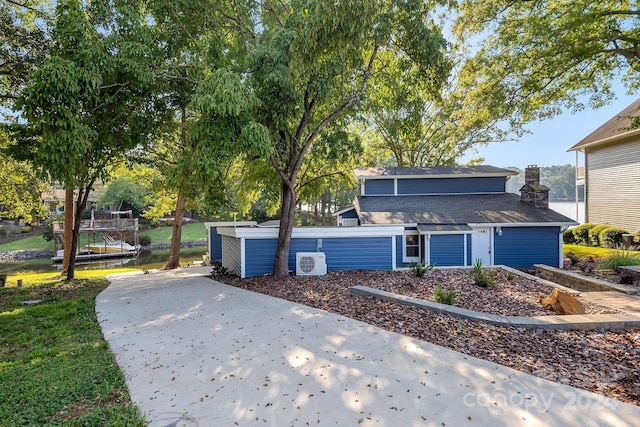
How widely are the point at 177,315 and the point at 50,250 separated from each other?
26.5 m

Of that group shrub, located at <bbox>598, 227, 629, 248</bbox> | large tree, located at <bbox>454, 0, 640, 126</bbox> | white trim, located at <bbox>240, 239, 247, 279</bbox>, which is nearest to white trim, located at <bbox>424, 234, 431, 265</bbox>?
large tree, located at <bbox>454, 0, 640, 126</bbox>

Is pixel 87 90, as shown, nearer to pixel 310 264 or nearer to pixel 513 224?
pixel 310 264

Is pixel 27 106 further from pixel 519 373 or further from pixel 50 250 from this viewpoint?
pixel 50 250

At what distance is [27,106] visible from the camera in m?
5.36

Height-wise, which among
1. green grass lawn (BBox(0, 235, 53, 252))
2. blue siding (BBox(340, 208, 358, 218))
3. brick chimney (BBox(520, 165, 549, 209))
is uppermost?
brick chimney (BBox(520, 165, 549, 209))

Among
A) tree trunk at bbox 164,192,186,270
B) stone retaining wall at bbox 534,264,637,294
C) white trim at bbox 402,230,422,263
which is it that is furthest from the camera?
tree trunk at bbox 164,192,186,270

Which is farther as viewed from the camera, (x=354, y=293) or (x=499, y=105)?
(x=499, y=105)

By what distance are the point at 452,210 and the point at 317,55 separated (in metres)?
9.42

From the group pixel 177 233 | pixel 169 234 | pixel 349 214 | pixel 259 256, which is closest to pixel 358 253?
pixel 259 256

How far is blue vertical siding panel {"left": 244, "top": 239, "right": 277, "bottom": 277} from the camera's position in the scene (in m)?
9.25

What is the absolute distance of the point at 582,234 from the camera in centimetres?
1653

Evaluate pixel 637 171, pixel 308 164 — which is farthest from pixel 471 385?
pixel 637 171

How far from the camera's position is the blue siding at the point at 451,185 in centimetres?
1478

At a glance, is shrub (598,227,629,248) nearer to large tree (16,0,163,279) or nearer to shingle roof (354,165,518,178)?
shingle roof (354,165,518,178)
